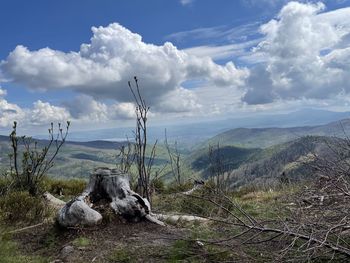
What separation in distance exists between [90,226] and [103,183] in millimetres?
1297

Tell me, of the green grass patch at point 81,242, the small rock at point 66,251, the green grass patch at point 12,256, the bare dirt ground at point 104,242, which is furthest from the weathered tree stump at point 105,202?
the green grass patch at point 12,256

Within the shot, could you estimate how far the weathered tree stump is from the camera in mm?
9078

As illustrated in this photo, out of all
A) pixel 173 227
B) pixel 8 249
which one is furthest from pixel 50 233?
pixel 173 227

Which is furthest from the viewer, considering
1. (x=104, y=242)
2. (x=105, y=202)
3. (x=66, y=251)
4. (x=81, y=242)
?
(x=105, y=202)

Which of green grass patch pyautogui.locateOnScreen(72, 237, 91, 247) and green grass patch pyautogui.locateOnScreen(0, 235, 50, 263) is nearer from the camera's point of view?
green grass patch pyautogui.locateOnScreen(0, 235, 50, 263)

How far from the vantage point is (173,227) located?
9.91m

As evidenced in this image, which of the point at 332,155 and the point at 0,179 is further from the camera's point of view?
the point at 0,179

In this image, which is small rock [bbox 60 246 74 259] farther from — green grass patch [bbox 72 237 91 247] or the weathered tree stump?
the weathered tree stump

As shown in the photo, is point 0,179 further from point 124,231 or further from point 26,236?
point 124,231

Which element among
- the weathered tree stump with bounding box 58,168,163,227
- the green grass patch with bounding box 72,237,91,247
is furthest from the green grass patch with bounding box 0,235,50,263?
the weathered tree stump with bounding box 58,168,163,227

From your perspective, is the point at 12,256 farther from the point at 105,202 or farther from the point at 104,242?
the point at 105,202

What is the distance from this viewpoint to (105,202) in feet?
32.6

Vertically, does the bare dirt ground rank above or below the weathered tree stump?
below

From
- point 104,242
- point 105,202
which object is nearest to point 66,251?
point 104,242
